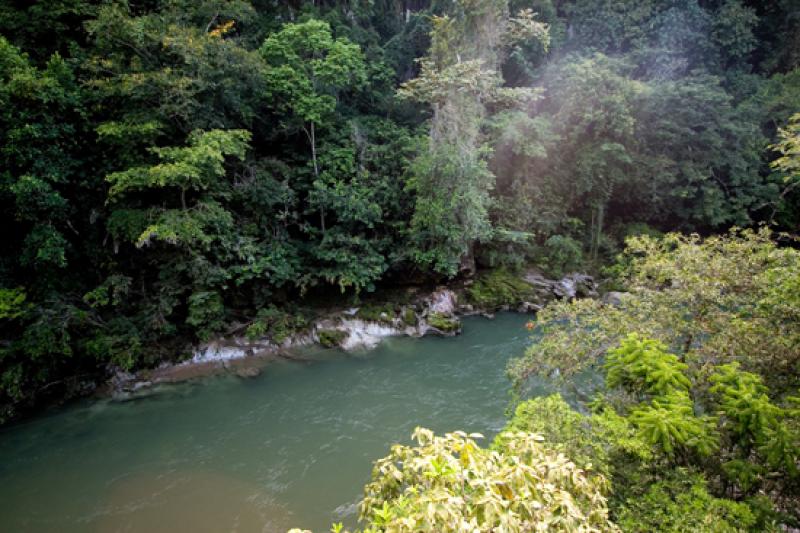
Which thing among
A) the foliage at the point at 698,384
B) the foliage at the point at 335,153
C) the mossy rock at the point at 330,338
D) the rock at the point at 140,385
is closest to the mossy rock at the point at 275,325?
the foliage at the point at 335,153

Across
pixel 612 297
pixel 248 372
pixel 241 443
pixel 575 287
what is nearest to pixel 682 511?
pixel 241 443

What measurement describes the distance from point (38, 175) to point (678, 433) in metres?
13.4

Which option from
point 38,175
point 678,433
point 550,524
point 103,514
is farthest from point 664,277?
point 38,175

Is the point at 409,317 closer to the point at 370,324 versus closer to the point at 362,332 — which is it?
the point at 370,324

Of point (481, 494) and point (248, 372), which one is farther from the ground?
point (481, 494)

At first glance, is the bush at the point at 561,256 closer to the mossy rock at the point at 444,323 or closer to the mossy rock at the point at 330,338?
the mossy rock at the point at 444,323

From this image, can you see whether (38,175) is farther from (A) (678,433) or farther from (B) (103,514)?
(A) (678,433)

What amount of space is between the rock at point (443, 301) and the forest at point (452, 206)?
1118 mm

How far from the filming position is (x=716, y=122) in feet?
60.4

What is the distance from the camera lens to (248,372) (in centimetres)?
1184

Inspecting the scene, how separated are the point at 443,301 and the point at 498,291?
2636 mm

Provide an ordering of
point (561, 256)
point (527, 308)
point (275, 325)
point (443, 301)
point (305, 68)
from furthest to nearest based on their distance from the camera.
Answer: point (561, 256)
point (527, 308)
point (443, 301)
point (305, 68)
point (275, 325)

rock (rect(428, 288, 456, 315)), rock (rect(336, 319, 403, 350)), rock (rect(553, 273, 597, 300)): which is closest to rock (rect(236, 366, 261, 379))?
rock (rect(336, 319, 403, 350))

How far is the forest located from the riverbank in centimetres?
56
